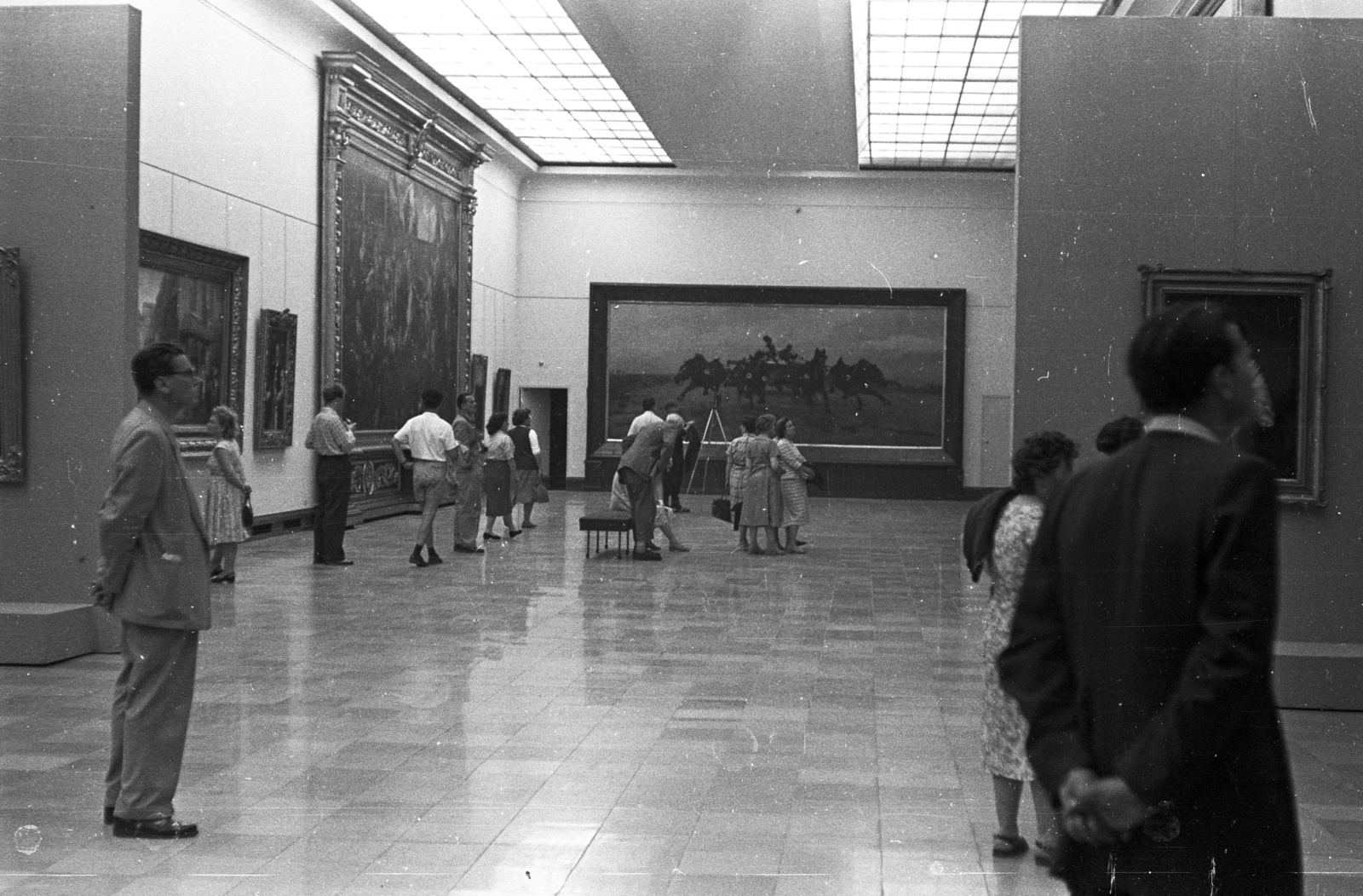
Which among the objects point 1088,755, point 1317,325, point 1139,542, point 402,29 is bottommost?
point 1088,755

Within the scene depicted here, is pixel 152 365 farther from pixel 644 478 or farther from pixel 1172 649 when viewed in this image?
pixel 644 478

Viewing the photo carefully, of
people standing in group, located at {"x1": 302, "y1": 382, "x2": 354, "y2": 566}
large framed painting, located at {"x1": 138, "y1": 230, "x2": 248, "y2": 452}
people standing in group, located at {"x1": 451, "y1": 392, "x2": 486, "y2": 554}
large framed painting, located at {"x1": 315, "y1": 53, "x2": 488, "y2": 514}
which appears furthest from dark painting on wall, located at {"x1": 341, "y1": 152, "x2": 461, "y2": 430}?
people standing in group, located at {"x1": 302, "y1": 382, "x2": 354, "y2": 566}

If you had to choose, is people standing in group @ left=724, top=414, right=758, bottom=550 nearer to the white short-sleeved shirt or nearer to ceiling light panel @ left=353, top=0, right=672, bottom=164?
the white short-sleeved shirt

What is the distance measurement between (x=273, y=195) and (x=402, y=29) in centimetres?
467

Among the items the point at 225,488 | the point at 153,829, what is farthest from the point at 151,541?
the point at 225,488

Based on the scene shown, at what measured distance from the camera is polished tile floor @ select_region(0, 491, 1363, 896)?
5230 mm

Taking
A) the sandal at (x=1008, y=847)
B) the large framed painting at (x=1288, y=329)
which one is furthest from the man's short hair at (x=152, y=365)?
the large framed painting at (x=1288, y=329)

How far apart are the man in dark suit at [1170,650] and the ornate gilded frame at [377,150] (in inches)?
752

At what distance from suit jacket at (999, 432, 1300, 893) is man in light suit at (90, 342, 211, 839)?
12.8 feet

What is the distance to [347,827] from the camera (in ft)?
18.7

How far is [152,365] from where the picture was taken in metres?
5.57

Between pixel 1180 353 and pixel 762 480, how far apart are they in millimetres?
15585

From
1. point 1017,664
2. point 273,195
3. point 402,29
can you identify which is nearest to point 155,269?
point 273,195

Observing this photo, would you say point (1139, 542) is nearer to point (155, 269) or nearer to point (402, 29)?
point (155, 269)
